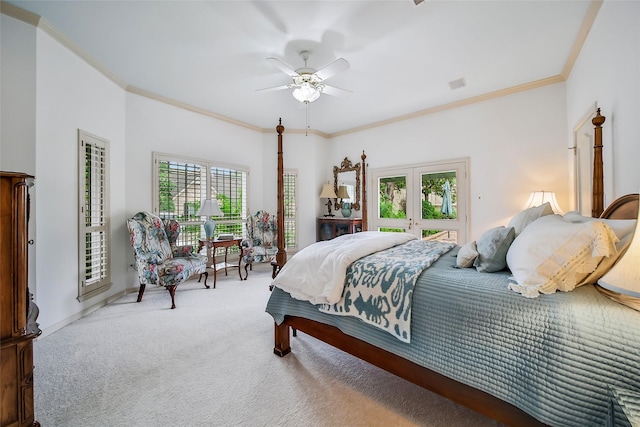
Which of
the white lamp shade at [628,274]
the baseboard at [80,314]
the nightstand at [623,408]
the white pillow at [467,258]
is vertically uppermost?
the white lamp shade at [628,274]

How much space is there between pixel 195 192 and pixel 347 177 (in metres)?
3.04

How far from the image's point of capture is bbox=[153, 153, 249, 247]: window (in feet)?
13.1

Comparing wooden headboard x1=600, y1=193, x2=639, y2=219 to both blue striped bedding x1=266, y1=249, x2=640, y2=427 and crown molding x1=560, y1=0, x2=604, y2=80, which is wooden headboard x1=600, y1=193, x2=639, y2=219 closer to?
blue striped bedding x1=266, y1=249, x2=640, y2=427

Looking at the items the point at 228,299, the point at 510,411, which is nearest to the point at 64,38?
the point at 228,299

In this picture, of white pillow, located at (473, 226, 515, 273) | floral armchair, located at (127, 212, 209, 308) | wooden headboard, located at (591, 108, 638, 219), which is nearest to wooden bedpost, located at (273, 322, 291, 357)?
white pillow, located at (473, 226, 515, 273)

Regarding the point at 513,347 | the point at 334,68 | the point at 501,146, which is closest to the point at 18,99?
the point at 334,68

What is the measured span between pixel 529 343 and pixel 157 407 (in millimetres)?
2062

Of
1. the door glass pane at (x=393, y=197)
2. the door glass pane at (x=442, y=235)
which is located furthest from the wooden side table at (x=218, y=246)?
the door glass pane at (x=442, y=235)

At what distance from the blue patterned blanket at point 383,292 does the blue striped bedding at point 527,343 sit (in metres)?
0.06

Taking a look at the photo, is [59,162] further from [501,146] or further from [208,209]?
[501,146]

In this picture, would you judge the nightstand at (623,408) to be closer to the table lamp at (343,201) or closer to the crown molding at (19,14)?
the crown molding at (19,14)

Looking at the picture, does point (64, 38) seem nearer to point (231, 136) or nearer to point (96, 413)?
point (231, 136)

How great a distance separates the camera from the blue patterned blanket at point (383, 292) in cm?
141

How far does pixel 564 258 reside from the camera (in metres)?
1.17
